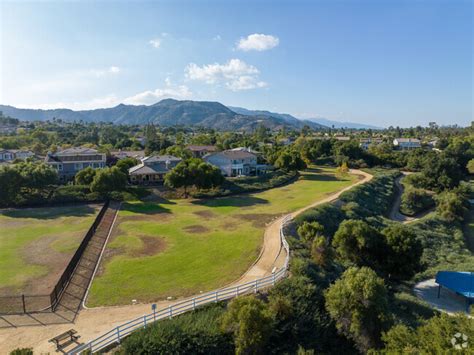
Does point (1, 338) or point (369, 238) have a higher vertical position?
point (369, 238)

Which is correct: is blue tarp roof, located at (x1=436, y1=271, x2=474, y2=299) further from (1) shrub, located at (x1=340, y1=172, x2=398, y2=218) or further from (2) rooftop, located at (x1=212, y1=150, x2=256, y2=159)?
(2) rooftop, located at (x1=212, y1=150, x2=256, y2=159)

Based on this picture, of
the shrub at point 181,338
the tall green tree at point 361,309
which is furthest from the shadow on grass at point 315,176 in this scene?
the shrub at point 181,338

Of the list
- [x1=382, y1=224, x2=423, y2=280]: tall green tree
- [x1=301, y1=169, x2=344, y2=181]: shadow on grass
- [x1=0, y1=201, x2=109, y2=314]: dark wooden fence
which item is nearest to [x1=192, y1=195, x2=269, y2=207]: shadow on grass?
[x1=382, y1=224, x2=423, y2=280]: tall green tree

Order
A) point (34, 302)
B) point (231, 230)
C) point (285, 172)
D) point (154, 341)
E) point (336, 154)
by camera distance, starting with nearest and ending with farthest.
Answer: point (154, 341)
point (34, 302)
point (231, 230)
point (285, 172)
point (336, 154)

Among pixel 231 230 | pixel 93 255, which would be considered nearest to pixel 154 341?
pixel 93 255

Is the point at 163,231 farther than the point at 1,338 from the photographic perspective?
Yes

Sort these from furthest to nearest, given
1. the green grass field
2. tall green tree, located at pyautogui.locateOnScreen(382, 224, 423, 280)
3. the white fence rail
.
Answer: tall green tree, located at pyautogui.locateOnScreen(382, 224, 423, 280) < the green grass field < the white fence rail

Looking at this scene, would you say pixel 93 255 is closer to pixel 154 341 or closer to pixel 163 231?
pixel 163 231
